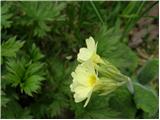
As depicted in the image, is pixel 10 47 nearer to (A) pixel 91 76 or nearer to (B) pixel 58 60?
(B) pixel 58 60

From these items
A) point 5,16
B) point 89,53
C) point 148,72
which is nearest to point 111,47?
point 148,72

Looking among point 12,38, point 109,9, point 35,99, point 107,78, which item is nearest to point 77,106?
point 35,99

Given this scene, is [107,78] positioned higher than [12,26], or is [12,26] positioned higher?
[107,78]

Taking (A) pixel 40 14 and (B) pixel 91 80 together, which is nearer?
(B) pixel 91 80

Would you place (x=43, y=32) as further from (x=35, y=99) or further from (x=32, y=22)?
(x=35, y=99)

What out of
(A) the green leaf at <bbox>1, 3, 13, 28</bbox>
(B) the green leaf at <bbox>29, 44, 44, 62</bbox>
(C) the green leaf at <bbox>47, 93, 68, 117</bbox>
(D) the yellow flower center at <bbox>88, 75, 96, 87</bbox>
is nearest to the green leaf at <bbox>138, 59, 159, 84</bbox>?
(C) the green leaf at <bbox>47, 93, 68, 117</bbox>

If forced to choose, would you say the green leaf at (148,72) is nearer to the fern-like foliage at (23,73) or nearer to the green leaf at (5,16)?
the fern-like foliage at (23,73)
